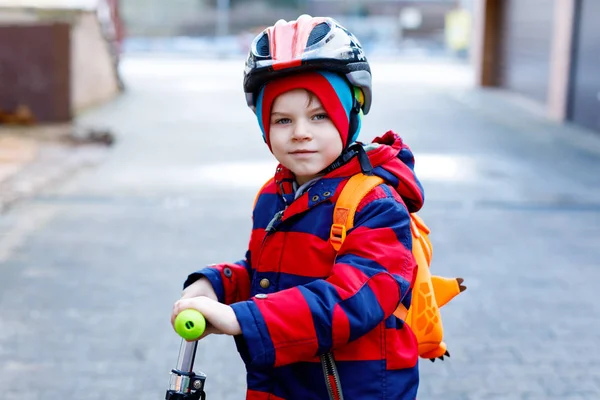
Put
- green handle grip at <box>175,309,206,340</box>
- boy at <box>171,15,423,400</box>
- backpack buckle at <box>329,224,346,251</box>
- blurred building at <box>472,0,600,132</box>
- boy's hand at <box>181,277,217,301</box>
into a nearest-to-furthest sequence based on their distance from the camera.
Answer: green handle grip at <box>175,309,206,340</box>
boy at <box>171,15,423,400</box>
backpack buckle at <box>329,224,346,251</box>
boy's hand at <box>181,277,217,301</box>
blurred building at <box>472,0,600,132</box>

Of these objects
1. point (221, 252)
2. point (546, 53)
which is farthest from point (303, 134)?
point (546, 53)

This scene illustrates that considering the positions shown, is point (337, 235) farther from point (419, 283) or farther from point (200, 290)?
point (200, 290)

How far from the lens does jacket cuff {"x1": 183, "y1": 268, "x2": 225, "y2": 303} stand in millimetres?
2381

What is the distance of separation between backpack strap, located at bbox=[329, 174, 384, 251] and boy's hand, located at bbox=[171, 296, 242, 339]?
0.33 meters

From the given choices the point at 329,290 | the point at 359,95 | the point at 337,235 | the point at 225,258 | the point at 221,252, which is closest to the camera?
the point at 329,290

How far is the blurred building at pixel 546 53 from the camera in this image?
1434 cm

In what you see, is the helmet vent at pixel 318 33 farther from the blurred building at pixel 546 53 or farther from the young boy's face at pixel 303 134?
the blurred building at pixel 546 53

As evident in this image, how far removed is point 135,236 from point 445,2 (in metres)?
37.3

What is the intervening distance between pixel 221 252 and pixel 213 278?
4.09 m

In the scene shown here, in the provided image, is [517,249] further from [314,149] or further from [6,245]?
[314,149]

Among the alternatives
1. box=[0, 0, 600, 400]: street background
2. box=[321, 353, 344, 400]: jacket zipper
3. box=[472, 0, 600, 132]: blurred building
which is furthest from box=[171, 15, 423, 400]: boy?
box=[472, 0, 600, 132]: blurred building

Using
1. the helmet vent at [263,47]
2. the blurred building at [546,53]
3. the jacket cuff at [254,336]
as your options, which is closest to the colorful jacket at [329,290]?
the jacket cuff at [254,336]

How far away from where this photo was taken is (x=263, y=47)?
221cm

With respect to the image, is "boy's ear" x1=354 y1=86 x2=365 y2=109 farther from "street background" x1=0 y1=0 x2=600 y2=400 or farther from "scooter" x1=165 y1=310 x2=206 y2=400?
"street background" x1=0 y1=0 x2=600 y2=400
